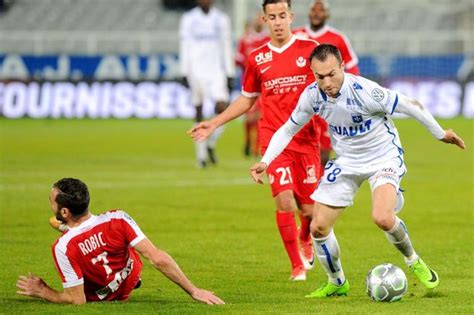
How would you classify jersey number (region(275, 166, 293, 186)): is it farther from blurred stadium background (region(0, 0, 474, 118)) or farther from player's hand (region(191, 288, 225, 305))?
blurred stadium background (region(0, 0, 474, 118))

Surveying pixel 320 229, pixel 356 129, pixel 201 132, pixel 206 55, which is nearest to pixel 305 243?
pixel 201 132

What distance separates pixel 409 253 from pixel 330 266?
2.04ft

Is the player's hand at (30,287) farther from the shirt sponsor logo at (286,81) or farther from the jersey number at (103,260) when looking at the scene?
the shirt sponsor logo at (286,81)

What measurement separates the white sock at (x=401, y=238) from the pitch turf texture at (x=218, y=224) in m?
0.29

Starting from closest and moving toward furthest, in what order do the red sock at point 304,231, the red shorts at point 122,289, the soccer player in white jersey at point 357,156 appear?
the red shorts at point 122,289 < the soccer player in white jersey at point 357,156 < the red sock at point 304,231

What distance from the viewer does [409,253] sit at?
352 inches

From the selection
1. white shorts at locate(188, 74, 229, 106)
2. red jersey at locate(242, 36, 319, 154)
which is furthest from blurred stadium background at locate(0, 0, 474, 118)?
red jersey at locate(242, 36, 319, 154)

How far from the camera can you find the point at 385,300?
334 inches

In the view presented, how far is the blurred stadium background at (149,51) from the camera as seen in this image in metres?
32.5

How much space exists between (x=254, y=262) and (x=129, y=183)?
739 cm

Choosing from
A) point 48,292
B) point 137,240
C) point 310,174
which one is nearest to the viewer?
point 137,240

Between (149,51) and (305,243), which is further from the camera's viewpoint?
(149,51)

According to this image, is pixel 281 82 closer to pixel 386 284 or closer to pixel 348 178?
pixel 348 178

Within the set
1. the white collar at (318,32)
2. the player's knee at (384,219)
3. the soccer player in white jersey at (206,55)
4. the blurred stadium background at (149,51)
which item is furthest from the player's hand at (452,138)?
the blurred stadium background at (149,51)
